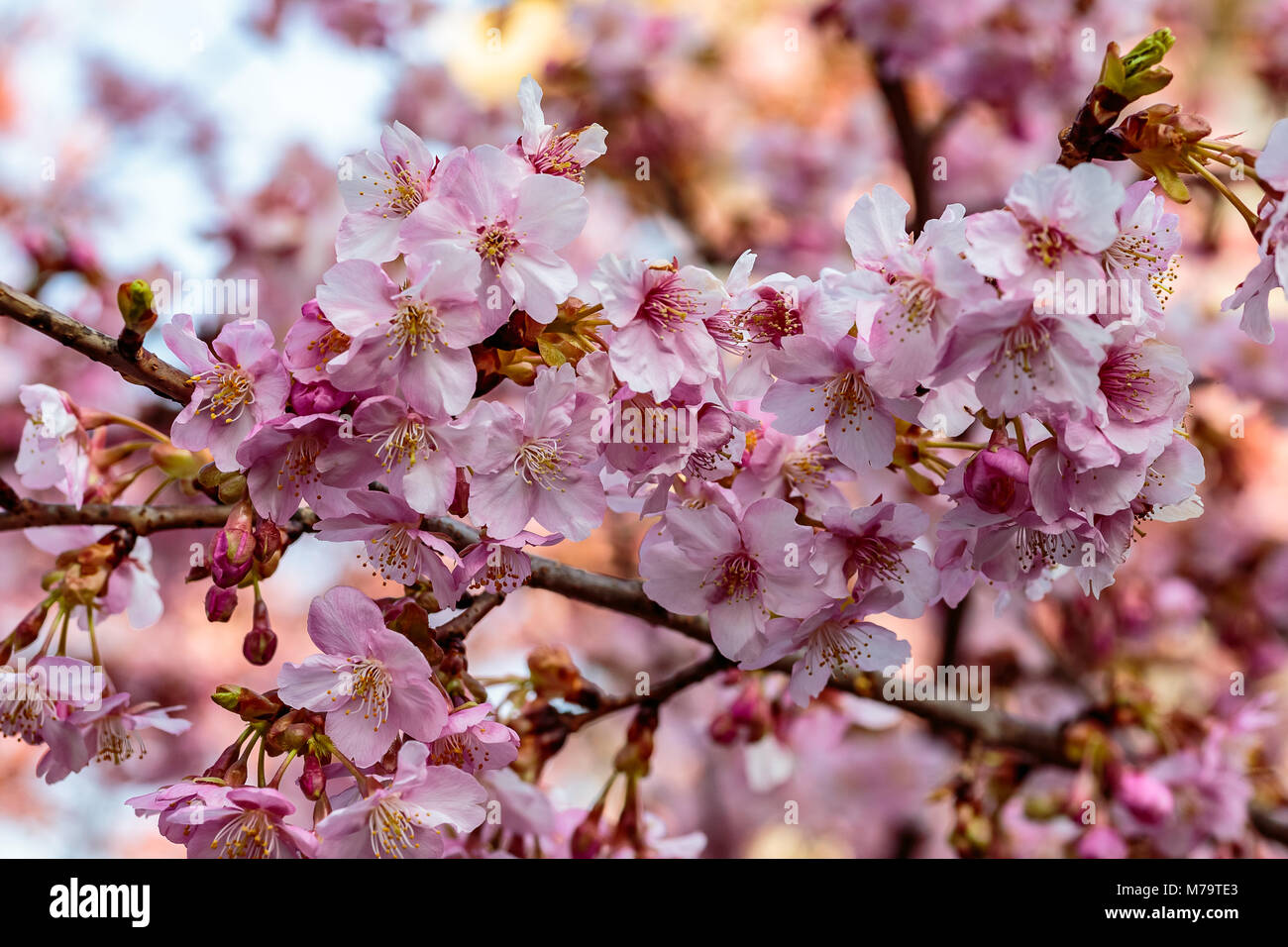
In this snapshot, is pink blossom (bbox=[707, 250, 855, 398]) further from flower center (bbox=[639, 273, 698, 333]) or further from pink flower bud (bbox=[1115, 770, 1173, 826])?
pink flower bud (bbox=[1115, 770, 1173, 826])

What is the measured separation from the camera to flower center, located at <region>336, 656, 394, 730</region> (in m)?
0.97

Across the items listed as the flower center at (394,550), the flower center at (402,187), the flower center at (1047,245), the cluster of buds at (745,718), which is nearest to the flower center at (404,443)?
the flower center at (394,550)

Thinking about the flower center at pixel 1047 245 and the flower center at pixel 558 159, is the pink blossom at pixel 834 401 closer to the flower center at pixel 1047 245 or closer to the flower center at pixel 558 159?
the flower center at pixel 1047 245

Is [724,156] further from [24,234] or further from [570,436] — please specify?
[570,436]

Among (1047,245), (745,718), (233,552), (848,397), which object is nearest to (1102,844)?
(745,718)

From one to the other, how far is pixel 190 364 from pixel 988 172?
336 centimetres

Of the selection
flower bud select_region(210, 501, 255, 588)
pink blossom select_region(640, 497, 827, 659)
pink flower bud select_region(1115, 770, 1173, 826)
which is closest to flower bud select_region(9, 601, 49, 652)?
flower bud select_region(210, 501, 255, 588)

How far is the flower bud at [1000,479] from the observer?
926 mm

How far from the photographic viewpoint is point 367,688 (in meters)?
0.97

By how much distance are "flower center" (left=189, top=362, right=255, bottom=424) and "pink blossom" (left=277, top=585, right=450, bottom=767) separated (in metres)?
0.20

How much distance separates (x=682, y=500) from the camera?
1119 mm

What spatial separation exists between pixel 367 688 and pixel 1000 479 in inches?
24.6
